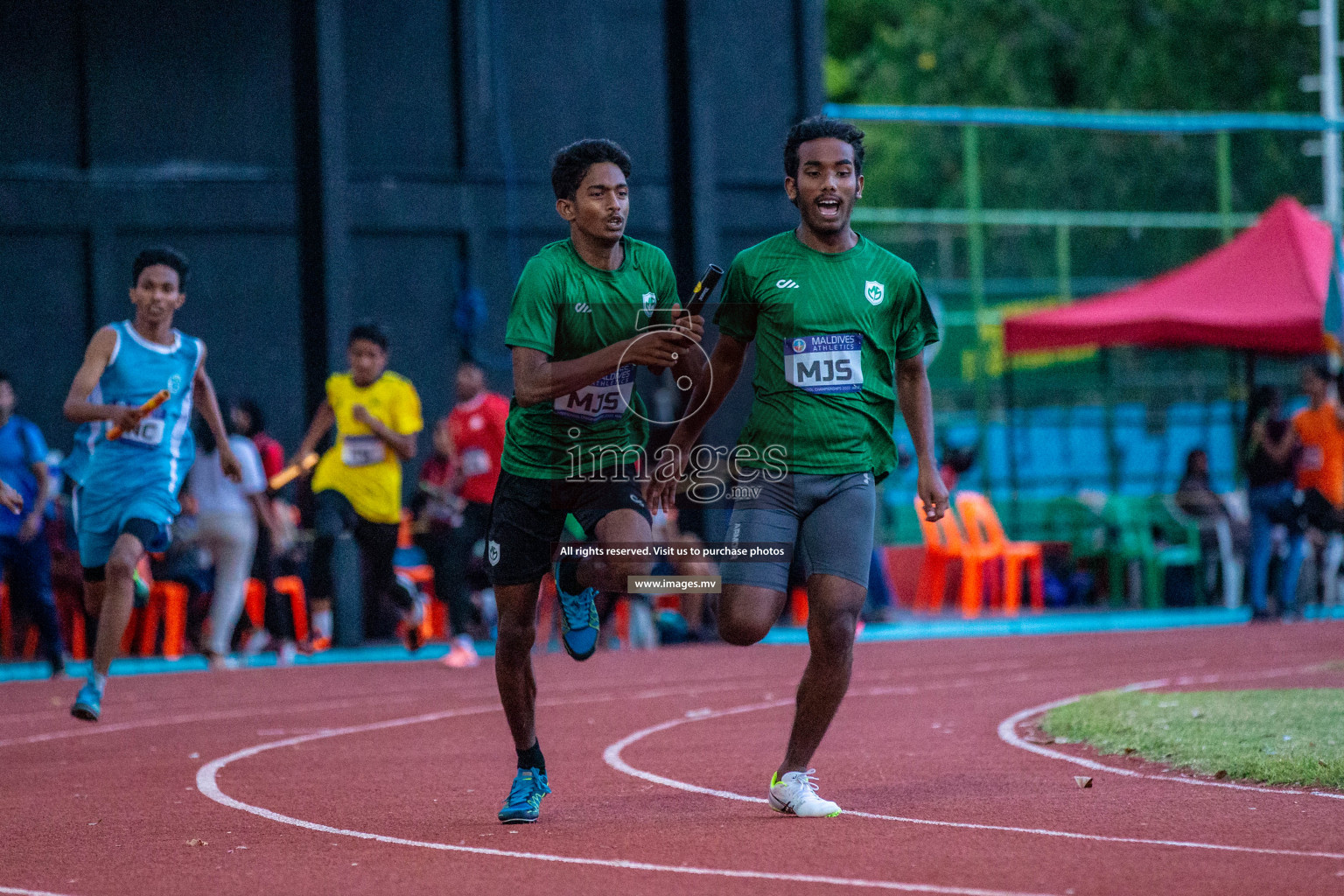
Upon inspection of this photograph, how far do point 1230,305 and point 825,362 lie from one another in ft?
41.3

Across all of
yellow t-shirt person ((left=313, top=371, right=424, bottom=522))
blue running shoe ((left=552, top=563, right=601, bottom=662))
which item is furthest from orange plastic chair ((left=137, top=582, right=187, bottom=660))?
blue running shoe ((left=552, top=563, right=601, bottom=662))

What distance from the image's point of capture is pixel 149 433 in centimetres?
948

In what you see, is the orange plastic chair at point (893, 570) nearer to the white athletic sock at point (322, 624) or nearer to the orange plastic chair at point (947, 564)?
the orange plastic chair at point (947, 564)

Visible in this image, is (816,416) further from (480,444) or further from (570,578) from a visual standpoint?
(480,444)

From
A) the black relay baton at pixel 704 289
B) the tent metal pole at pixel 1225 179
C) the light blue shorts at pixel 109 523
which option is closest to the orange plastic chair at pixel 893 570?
the tent metal pole at pixel 1225 179

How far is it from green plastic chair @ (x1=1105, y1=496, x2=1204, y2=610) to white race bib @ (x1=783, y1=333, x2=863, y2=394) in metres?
13.0

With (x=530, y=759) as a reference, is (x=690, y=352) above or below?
above

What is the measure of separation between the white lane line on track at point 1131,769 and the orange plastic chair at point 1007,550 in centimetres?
657

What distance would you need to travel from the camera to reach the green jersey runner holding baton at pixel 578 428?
251 inches

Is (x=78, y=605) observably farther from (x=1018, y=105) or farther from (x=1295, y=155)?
(x=1018, y=105)

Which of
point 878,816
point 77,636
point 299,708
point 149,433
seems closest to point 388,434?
point 299,708

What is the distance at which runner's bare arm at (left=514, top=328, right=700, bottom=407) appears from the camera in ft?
20.3

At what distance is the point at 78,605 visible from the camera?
1506 cm

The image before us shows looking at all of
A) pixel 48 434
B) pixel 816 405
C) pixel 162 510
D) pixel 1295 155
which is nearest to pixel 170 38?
pixel 48 434
